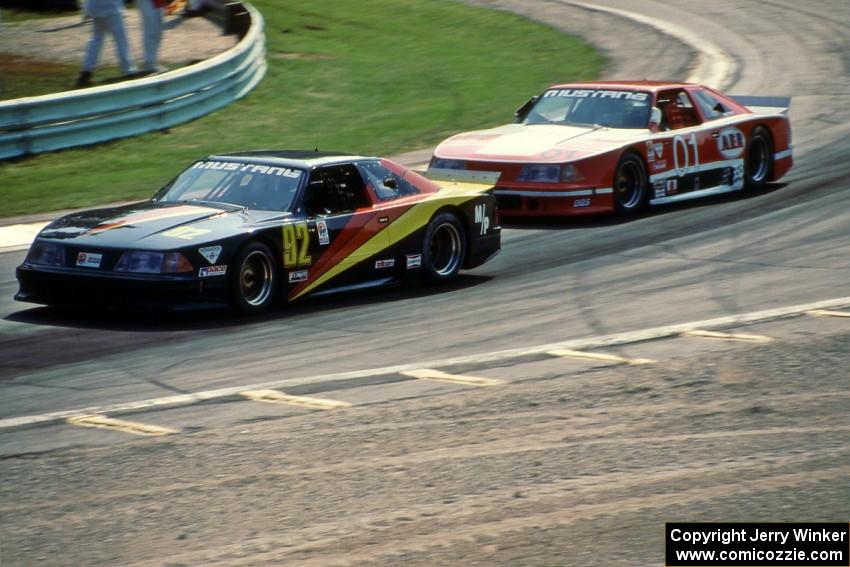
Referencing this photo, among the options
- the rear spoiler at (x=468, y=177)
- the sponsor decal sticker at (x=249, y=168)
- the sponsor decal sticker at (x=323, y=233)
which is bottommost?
the sponsor decal sticker at (x=323, y=233)

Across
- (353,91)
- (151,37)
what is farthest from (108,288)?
(353,91)

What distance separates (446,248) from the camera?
11.8 meters

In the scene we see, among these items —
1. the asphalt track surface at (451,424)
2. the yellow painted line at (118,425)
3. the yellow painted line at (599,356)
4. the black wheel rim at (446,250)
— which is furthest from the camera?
the black wheel rim at (446,250)

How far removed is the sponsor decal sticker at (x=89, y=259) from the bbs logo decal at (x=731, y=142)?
8.23 metres

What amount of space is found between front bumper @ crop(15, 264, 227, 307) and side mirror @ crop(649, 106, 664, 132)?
658 cm

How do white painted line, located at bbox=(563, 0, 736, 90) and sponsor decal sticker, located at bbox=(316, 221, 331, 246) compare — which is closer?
sponsor decal sticker, located at bbox=(316, 221, 331, 246)

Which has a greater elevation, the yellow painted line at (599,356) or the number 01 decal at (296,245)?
the number 01 decal at (296,245)

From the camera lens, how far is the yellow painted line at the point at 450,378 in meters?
8.09

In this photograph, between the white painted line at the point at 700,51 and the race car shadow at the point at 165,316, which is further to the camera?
the white painted line at the point at 700,51

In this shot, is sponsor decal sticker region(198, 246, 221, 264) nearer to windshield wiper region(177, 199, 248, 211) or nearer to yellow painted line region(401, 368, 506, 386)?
windshield wiper region(177, 199, 248, 211)

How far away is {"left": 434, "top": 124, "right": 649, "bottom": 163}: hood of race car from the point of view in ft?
45.6

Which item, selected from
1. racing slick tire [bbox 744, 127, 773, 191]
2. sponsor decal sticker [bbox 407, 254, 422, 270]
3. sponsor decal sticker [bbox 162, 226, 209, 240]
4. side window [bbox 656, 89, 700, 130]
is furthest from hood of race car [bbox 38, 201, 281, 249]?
racing slick tire [bbox 744, 127, 773, 191]

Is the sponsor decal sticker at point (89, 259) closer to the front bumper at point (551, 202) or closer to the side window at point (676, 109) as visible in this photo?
the front bumper at point (551, 202)

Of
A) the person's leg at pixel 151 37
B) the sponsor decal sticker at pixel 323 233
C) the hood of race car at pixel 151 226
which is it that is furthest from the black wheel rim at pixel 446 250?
the person's leg at pixel 151 37
